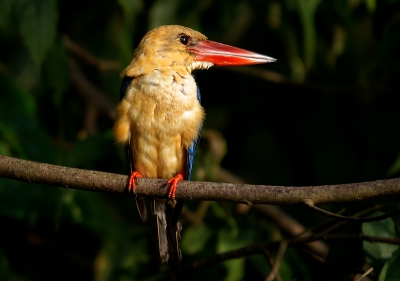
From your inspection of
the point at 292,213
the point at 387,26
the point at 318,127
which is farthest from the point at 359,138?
the point at 387,26

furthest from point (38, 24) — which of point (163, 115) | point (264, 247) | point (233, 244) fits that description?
point (233, 244)

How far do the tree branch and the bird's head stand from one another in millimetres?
1131

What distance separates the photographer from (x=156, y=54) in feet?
13.8

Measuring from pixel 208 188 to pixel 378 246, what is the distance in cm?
84

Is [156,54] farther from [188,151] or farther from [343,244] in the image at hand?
[343,244]

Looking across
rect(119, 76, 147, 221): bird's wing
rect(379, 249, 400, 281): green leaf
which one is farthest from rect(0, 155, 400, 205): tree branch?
rect(119, 76, 147, 221): bird's wing

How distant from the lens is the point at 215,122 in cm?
641

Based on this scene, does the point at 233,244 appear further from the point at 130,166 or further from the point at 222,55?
the point at 222,55

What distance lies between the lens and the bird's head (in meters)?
A: 4.15

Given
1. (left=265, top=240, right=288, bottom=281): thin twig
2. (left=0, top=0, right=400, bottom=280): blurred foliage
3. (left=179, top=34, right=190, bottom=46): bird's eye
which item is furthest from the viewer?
(left=179, top=34, right=190, bottom=46): bird's eye

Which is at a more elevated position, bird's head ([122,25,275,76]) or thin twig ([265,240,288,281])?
bird's head ([122,25,275,76])

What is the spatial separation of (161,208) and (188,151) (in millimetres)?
461

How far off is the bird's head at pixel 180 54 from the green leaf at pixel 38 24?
2.32 ft

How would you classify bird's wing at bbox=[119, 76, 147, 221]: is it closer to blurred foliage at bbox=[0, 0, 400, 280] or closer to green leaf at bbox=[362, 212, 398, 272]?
blurred foliage at bbox=[0, 0, 400, 280]
